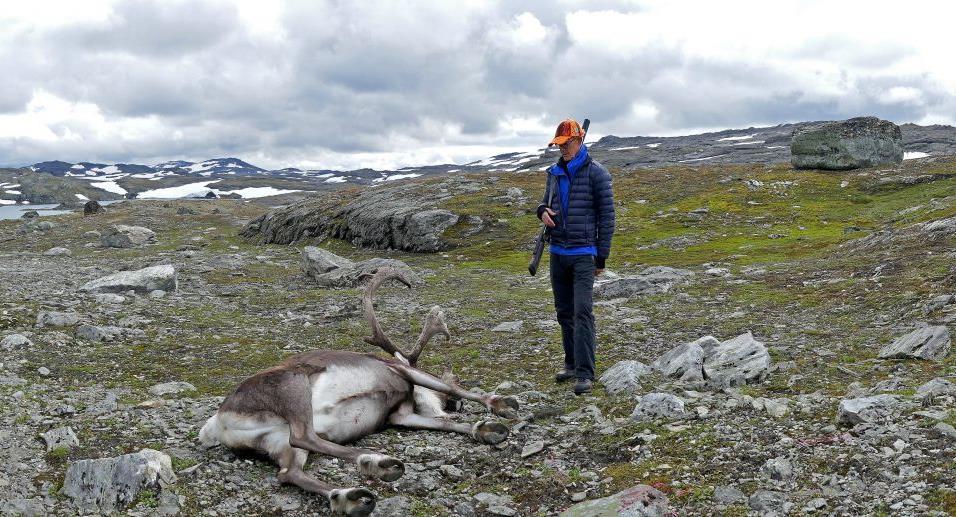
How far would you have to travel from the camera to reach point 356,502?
596cm

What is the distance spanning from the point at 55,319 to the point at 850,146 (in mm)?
53618

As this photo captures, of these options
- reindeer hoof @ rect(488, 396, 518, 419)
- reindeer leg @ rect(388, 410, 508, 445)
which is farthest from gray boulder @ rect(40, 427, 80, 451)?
reindeer hoof @ rect(488, 396, 518, 419)

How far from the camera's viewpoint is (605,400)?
913 centimetres

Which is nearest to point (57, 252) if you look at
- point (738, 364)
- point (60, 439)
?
point (60, 439)

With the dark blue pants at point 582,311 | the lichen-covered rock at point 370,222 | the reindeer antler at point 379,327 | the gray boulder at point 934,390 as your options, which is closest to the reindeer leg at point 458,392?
the reindeer antler at point 379,327

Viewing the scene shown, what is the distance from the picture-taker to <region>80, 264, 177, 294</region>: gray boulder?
18969 mm

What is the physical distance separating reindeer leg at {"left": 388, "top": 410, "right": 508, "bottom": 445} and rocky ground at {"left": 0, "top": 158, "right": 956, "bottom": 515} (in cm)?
15

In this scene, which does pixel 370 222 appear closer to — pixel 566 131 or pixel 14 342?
pixel 14 342

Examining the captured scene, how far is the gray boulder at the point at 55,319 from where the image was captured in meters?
13.9

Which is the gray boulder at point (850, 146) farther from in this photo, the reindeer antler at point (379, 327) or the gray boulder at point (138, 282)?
the reindeer antler at point (379, 327)

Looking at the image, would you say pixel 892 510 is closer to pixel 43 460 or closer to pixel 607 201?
pixel 607 201

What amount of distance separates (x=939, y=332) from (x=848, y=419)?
4.04 metres

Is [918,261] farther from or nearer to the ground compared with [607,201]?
nearer to the ground

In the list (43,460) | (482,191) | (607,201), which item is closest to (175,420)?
(43,460)
